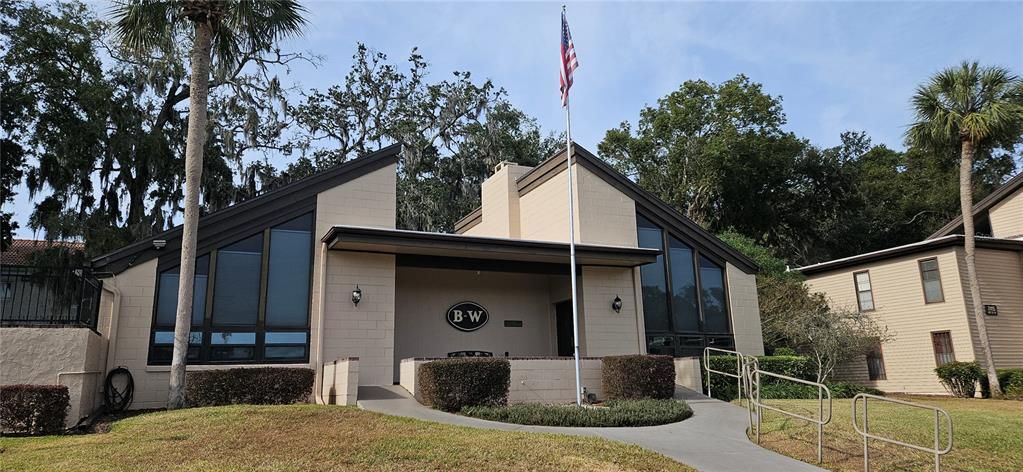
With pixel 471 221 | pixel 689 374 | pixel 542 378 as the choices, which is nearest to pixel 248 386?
pixel 542 378

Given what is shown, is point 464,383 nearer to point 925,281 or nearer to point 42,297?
point 42,297

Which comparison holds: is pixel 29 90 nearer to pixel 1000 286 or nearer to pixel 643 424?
pixel 643 424

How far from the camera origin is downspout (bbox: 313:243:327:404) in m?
13.8

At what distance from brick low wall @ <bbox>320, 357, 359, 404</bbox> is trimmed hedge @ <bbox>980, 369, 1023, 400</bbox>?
1772cm

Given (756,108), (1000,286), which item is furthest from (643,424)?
(756,108)

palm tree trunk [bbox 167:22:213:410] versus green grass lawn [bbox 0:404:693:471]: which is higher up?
palm tree trunk [bbox 167:22:213:410]

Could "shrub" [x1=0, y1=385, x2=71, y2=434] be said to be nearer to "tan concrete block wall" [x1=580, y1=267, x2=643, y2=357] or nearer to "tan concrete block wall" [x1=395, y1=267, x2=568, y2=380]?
"tan concrete block wall" [x1=395, y1=267, x2=568, y2=380]

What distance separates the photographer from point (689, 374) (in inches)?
595

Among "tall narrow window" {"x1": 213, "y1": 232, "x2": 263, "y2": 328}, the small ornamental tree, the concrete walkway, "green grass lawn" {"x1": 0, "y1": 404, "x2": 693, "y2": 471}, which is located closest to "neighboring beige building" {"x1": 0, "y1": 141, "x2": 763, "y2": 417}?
"tall narrow window" {"x1": 213, "y1": 232, "x2": 263, "y2": 328}

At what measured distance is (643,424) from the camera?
1055 centimetres

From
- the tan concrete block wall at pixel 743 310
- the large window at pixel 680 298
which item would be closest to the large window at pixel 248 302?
the large window at pixel 680 298

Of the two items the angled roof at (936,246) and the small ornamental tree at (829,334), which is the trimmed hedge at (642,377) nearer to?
the small ornamental tree at (829,334)

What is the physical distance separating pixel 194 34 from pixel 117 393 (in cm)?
717

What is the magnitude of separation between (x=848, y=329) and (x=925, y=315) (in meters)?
3.28
